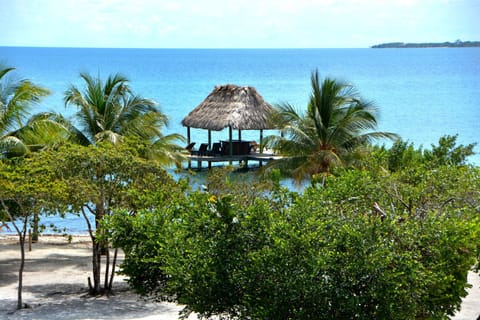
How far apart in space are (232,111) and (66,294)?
19.6 meters

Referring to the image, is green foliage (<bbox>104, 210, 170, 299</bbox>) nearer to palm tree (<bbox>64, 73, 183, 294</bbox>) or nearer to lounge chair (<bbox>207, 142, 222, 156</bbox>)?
palm tree (<bbox>64, 73, 183, 294</bbox>)

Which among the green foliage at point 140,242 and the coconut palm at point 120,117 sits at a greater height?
the coconut palm at point 120,117

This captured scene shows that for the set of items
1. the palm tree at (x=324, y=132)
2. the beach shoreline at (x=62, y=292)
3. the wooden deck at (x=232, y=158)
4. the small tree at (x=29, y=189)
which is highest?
the palm tree at (x=324, y=132)

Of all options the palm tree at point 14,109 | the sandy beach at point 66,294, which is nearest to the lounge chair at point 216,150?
the sandy beach at point 66,294

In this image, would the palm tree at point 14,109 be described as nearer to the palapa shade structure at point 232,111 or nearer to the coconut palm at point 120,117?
the coconut palm at point 120,117

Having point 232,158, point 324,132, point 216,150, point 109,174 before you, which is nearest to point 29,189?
point 109,174

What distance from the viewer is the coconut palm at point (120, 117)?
71.1ft

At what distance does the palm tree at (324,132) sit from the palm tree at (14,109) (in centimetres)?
632

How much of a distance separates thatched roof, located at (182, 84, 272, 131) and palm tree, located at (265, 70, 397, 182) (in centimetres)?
1398

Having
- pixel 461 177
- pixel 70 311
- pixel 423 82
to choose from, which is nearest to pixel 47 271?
pixel 70 311

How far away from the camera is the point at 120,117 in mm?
21906

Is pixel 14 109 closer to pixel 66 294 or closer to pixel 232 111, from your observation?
pixel 66 294

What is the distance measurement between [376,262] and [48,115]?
13.2 m

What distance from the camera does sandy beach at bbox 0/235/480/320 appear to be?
15992 mm
